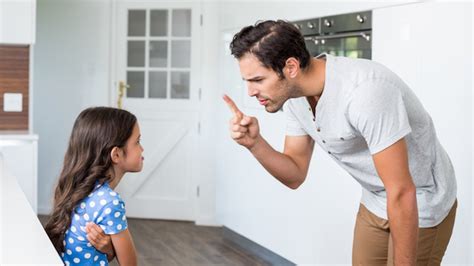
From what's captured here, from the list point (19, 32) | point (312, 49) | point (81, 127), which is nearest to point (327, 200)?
point (312, 49)

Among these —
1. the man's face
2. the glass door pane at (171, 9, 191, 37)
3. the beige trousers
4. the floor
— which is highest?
the glass door pane at (171, 9, 191, 37)

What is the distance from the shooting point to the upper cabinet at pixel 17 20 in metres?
5.04

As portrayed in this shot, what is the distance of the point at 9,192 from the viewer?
254 cm

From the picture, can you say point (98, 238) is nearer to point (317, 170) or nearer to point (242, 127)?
point (242, 127)

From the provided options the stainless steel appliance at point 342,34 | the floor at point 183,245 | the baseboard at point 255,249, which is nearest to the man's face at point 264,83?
the stainless steel appliance at point 342,34

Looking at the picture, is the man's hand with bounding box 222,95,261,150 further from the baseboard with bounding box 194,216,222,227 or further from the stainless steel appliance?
the baseboard with bounding box 194,216,222,227

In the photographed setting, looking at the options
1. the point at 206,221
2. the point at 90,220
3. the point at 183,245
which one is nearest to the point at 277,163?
the point at 90,220

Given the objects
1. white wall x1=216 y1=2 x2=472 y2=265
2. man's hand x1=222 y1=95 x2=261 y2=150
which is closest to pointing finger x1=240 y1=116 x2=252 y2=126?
man's hand x1=222 y1=95 x2=261 y2=150

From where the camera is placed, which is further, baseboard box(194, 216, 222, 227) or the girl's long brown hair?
baseboard box(194, 216, 222, 227)

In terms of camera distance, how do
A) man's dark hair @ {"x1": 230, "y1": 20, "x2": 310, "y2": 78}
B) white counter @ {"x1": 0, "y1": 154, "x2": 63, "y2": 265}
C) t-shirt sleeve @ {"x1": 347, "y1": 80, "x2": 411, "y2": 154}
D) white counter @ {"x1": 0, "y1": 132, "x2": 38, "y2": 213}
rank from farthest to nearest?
white counter @ {"x1": 0, "y1": 132, "x2": 38, "y2": 213}
man's dark hair @ {"x1": 230, "y1": 20, "x2": 310, "y2": 78}
t-shirt sleeve @ {"x1": 347, "y1": 80, "x2": 411, "y2": 154}
white counter @ {"x1": 0, "y1": 154, "x2": 63, "y2": 265}

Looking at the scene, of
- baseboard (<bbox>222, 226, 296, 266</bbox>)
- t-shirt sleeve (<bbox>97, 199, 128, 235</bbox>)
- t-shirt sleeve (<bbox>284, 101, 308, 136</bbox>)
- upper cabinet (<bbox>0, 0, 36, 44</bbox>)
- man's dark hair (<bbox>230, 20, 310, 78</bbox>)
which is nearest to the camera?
man's dark hair (<bbox>230, 20, 310, 78</bbox>)

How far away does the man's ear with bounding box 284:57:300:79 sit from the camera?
7.02 ft

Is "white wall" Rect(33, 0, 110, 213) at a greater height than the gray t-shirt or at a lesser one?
greater

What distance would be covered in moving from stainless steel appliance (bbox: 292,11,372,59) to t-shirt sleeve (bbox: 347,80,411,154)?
5.68ft
